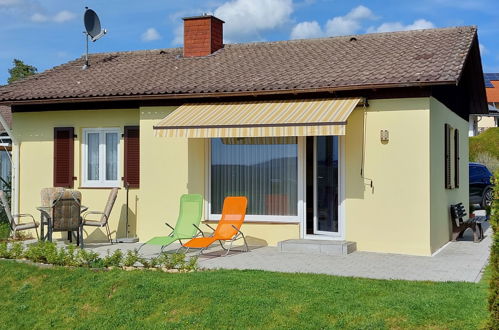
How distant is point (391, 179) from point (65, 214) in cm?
887

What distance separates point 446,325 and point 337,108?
8212 mm

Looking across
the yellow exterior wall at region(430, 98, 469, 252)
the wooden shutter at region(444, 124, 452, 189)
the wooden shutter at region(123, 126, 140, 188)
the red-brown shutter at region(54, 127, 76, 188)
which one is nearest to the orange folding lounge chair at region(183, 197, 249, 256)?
the wooden shutter at region(123, 126, 140, 188)

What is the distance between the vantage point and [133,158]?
773 inches

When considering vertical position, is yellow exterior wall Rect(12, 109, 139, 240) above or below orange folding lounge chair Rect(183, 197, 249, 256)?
above

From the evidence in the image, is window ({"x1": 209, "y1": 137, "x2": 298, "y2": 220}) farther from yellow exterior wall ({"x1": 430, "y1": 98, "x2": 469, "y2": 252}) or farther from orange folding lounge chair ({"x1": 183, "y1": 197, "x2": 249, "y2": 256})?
yellow exterior wall ({"x1": 430, "y1": 98, "x2": 469, "y2": 252})

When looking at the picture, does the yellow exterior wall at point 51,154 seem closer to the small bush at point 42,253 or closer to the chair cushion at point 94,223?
the chair cushion at point 94,223

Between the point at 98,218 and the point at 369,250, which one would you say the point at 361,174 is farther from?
the point at 98,218

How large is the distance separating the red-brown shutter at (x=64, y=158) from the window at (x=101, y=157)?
406mm

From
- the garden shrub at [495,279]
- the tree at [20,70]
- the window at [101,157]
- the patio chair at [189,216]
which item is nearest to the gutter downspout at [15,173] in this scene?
the window at [101,157]

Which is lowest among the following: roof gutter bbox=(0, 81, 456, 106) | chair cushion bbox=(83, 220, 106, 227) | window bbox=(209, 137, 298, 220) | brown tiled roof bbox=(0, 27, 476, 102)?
chair cushion bbox=(83, 220, 106, 227)

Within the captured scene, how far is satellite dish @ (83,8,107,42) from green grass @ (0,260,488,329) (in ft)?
39.4

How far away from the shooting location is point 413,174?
16.3 m

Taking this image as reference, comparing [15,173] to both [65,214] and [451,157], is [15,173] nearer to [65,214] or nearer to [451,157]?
[65,214]

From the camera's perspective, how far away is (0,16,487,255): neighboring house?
16.4 m
